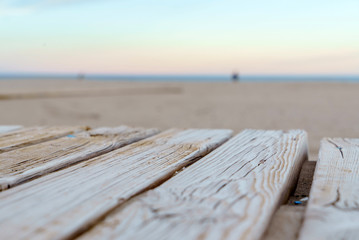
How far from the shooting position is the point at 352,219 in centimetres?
76

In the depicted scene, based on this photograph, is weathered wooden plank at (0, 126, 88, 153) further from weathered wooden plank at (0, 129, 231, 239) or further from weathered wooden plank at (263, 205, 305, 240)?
weathered wooden plank at (263, 205, 305, 240)

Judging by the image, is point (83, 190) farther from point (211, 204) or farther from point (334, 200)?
point (334, 200)

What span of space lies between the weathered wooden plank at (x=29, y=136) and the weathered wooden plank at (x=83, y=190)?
467 mm

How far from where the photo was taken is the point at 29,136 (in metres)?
1.79

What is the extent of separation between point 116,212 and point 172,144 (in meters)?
0.78

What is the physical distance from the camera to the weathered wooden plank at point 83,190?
715 mm

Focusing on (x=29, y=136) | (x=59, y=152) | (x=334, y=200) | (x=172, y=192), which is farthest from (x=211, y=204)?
(x=29, y=136)

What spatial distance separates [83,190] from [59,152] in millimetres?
523

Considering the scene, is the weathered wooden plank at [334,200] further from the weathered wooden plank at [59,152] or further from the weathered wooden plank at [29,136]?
the weathered wooden plank at [29,136]

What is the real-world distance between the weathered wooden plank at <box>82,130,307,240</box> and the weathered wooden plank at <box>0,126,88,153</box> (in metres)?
0.81

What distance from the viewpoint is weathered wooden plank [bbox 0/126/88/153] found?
61.9 inches

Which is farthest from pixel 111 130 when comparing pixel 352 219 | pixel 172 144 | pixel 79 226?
pixel 352 219

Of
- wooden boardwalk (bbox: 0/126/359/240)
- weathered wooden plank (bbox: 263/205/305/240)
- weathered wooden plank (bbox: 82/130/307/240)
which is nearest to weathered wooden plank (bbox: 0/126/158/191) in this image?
wooden boardwalk (bbox: 0/126/359/240)

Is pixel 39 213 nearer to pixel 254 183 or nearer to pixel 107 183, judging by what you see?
pixel 107 183
